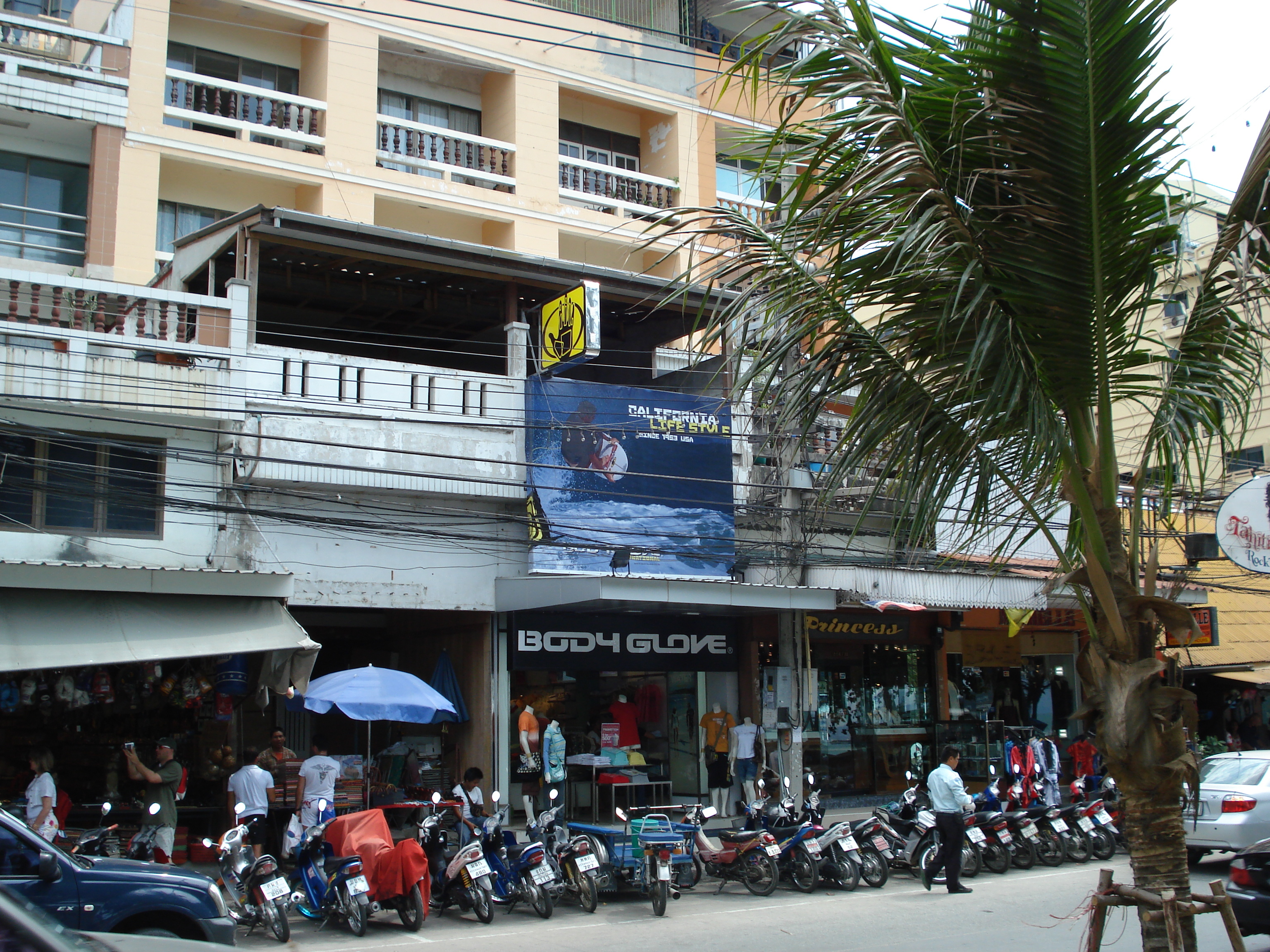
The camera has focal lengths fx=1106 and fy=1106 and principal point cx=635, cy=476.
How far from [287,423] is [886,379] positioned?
12004 mm

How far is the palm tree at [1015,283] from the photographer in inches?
183

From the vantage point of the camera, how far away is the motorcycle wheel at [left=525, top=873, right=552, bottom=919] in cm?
1208

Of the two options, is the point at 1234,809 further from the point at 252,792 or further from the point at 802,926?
the point at 252,792

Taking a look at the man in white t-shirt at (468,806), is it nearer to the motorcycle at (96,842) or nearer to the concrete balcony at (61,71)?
the motorcycle at (96,842)

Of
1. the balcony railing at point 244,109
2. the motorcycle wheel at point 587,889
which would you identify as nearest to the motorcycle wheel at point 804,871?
the motorcycle wheel at point 587,889

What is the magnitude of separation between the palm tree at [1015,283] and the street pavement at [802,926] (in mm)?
5482

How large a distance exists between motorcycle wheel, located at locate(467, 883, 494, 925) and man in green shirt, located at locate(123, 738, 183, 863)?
3.61 metres

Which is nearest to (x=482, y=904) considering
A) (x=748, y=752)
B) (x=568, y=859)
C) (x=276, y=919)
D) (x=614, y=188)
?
(x=568, y=859)

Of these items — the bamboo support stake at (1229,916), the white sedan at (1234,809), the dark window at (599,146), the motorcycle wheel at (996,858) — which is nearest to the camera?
the bamboo support stake at (1229,916)

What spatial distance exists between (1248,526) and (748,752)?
8.92 m

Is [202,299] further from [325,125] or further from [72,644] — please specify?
[325,125]

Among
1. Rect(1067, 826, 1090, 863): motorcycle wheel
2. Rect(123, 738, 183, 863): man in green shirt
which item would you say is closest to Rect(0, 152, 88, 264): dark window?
Rect(123, 738, 183, 863): man in green shirt

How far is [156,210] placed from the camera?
1938 cm

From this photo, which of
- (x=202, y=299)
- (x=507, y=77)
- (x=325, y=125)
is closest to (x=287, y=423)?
(x=202, y=299)
